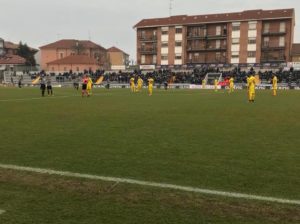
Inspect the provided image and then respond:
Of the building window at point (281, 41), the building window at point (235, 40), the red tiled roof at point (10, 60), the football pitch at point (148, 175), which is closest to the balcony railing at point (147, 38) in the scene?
the building window at point (235, 40)

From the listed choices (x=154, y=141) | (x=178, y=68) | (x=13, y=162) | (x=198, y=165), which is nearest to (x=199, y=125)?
(x=154, y=141)

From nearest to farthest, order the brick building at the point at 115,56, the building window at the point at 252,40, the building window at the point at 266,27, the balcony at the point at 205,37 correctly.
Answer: the building window at the point at 266,27, the building window at the point at 252,40, the balcony at the point at 205,37, the brick building at the point at 115,56

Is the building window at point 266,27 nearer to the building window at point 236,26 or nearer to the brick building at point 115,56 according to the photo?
the building window at point 236,26

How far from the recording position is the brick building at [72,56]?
9000 cm

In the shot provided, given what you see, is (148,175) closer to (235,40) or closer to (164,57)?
(235,40)

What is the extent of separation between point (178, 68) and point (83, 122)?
5450cm

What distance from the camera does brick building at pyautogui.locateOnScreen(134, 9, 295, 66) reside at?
224 feet

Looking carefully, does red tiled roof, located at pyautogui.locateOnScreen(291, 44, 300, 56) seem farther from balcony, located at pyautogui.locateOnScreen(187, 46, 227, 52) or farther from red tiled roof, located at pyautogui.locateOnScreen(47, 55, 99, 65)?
red tiled roof, located at pyautogui.locateOnScreen(47, 55, 99, 65)

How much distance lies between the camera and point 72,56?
303 feet

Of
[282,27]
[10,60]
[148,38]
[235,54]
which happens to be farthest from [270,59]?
[10,60]

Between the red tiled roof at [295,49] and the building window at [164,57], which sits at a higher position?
the red tiled roof at [295,49]

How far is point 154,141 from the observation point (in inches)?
323

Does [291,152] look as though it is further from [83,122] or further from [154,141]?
[83,122]

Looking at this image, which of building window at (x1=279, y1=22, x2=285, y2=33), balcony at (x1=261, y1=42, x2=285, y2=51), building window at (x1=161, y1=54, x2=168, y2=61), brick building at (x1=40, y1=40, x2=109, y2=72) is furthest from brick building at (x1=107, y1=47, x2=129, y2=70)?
building window at (x1=279, y1=22, x2=285, y2=33)
